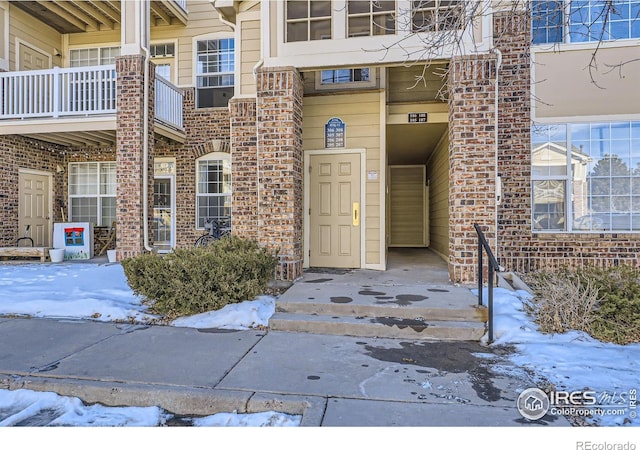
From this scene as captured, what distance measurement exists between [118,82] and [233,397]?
8.66 metres

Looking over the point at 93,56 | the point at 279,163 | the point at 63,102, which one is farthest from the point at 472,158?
the point at 93,56

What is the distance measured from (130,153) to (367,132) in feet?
18.0

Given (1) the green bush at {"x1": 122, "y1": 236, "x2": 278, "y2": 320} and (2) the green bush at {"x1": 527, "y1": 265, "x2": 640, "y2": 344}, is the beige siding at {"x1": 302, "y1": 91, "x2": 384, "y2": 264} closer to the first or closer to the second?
(1) the green bush at {"x1": 122, "y1": 236, "x2": 278, "y2": 320}

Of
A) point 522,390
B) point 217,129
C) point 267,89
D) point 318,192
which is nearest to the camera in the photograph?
point 522,390

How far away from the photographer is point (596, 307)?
430 cm

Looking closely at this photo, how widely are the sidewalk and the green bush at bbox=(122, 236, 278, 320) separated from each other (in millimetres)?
518

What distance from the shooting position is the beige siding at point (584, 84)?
684 cm

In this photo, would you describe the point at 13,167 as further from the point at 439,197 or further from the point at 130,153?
the point at 439,197

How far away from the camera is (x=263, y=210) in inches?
261

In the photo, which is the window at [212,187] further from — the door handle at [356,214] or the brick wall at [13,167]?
the brick wall at [13,167]

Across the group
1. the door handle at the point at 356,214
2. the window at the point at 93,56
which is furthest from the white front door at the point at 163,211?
the door handle at the point at 356,214

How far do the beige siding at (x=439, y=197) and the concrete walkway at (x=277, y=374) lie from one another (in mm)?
5410
